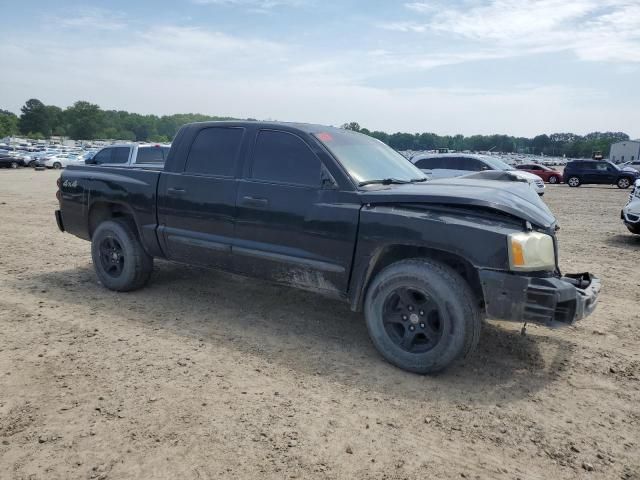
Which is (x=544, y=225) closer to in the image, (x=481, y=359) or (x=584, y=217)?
(x=481, y=359)

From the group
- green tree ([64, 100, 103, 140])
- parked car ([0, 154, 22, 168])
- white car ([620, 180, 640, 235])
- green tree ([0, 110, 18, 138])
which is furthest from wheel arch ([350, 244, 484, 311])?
green tree ([64, 100, 103, 140])

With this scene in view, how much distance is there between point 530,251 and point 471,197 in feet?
1.81

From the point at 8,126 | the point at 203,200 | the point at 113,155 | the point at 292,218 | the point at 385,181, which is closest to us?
the point at 292,218

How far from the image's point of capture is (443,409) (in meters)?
3.22

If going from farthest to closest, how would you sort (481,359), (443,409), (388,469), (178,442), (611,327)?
(611,327) → (481,359) → (443,409) → (178,442) → (388,469)

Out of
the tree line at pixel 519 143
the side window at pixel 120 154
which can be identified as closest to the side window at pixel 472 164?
the side window at pixel 120 154

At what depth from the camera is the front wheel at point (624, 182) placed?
87.2 feet

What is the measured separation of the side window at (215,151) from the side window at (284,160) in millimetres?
271

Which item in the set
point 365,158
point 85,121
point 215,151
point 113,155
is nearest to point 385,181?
point 365,158

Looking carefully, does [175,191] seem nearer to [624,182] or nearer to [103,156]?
[103,156]

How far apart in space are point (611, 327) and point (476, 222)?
233 cm

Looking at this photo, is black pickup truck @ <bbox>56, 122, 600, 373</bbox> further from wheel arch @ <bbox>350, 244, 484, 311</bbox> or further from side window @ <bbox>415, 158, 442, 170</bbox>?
side window @ <bbox>415, 158, 442, 170</bbox>

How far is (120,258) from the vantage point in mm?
5473

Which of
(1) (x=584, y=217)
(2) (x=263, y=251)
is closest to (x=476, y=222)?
(2) (x=263, y=251)
